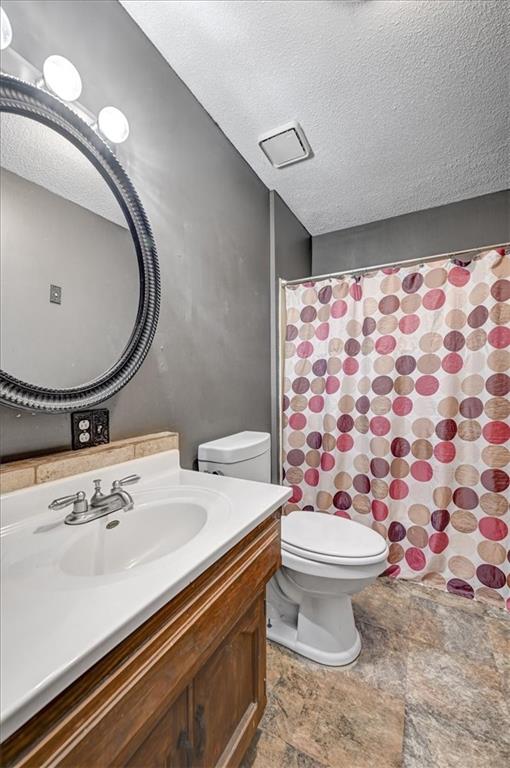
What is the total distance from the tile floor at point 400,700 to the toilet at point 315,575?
0.07 metres

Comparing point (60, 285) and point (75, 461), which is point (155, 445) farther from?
point (60, 285)

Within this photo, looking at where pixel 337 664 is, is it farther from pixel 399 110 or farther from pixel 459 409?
pixel 399 110

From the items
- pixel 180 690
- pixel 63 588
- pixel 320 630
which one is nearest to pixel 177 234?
pixel 63 588

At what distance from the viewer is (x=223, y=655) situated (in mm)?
739

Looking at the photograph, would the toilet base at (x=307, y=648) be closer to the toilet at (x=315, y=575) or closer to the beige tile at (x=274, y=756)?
the toilet at (x=315, y=575)

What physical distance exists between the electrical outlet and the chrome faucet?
15 centimetres

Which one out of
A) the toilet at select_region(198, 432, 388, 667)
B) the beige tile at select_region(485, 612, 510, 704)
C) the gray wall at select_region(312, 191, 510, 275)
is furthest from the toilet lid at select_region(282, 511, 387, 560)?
the gray wall at select_region(312, 191, 510, 275)

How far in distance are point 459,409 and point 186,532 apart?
1.52m

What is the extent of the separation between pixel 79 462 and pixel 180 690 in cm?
55

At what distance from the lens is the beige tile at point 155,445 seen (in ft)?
3.35

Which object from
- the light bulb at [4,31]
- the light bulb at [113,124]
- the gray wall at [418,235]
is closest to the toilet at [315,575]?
the light bulb at [113,124]

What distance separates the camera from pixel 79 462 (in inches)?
33.7

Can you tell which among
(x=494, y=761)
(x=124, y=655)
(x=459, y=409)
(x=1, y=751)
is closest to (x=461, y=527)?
(x=459, y=409)

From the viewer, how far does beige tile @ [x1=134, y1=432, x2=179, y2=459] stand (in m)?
1.02
